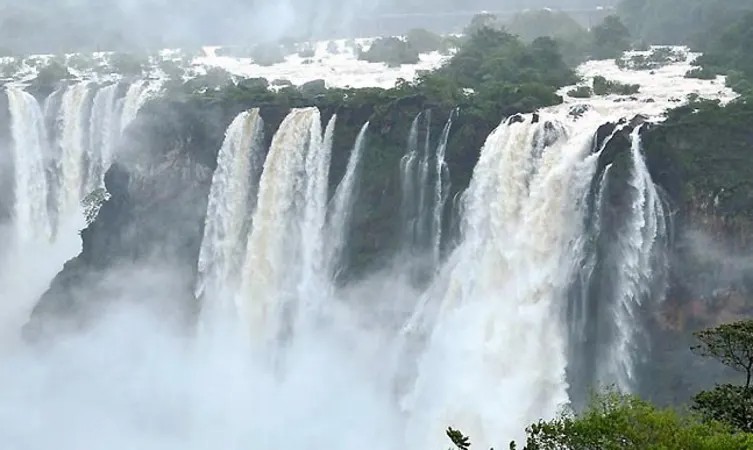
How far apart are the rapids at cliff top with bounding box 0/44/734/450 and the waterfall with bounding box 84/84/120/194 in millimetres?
501

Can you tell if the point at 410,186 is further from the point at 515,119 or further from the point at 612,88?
the point at 612,88

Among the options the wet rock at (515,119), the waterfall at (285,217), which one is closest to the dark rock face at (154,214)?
the waterfall at (285,217)

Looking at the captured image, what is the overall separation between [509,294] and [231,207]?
10.4 meters

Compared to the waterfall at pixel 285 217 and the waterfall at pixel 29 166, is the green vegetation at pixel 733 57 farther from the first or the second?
the waterfall at pixel 29 166

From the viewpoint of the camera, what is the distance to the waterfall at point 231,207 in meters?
30.0

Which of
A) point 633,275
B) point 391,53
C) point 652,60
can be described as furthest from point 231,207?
point 652,60

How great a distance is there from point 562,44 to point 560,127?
1595 centimetres

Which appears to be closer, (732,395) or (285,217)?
(732,395)

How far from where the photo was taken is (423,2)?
217 feet

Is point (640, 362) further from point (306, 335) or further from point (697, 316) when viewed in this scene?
point (306, 335)

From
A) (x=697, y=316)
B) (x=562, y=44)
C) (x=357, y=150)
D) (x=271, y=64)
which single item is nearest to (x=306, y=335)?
(x=357, y=150)

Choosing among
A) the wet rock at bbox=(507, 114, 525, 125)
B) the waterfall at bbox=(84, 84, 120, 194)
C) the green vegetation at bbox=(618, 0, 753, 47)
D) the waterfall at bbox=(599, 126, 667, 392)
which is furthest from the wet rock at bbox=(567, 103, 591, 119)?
the waterfall at bbox=(84, 84, 120, 194)

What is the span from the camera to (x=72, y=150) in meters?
36.4

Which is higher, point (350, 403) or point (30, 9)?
point (30, 9)
